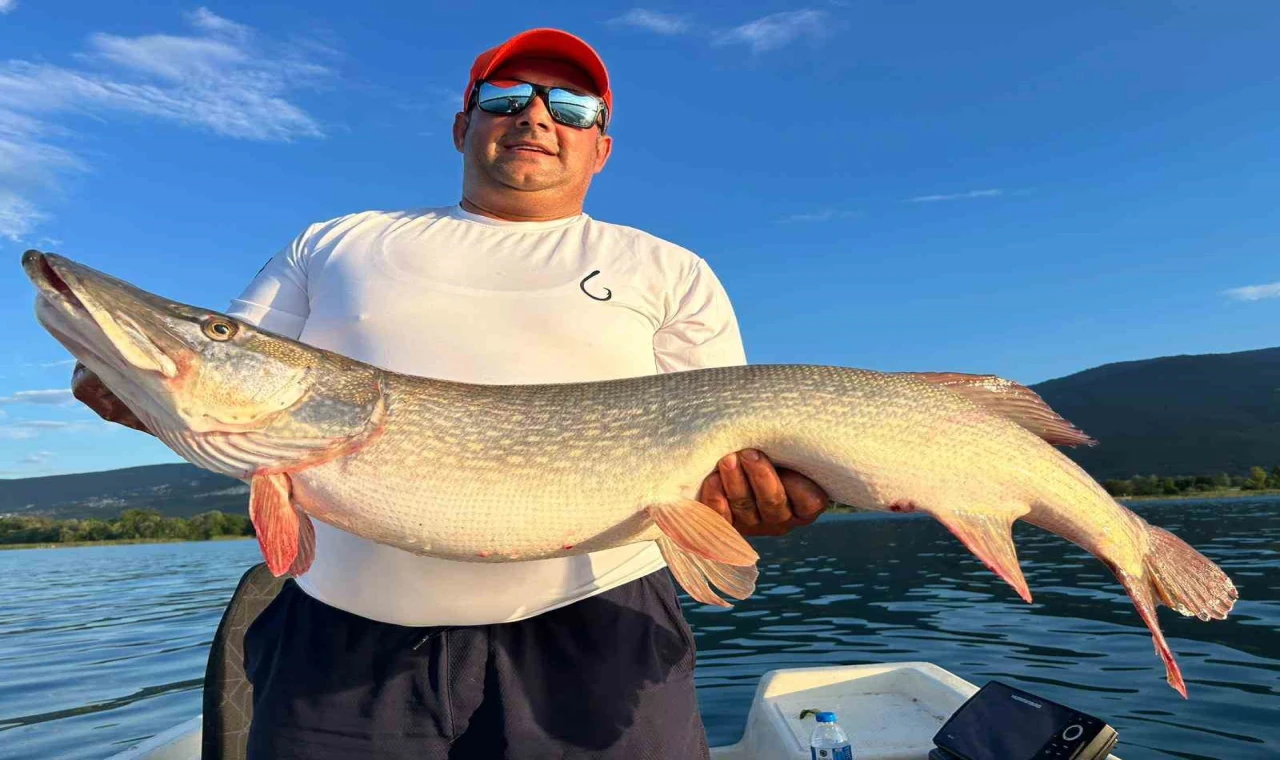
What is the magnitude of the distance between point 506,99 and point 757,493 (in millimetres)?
2093

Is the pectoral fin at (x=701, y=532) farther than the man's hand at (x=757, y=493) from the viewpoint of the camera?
No

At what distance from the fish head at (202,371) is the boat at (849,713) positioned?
3.31 meters

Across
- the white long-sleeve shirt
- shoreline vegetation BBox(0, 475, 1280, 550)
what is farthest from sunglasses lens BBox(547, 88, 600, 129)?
shoreline vegetation BBox(0, 475, 1280, 550)

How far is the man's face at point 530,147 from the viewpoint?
3295mm

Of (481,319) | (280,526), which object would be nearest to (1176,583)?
(481,319)

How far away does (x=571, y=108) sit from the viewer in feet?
11.5

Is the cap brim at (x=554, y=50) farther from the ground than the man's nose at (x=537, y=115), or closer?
farther from the ground

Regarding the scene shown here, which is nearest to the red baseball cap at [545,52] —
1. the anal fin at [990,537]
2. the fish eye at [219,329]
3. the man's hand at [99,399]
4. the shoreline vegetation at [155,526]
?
the fish eye at [219,329]

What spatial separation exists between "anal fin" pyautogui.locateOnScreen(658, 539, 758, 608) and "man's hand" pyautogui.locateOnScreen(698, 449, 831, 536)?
0.19 metres

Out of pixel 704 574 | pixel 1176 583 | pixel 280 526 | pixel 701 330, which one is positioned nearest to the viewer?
pixel 280 526

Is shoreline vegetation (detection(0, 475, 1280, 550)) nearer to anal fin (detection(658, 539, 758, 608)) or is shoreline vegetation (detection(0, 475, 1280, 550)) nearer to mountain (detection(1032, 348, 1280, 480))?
mountain (detection(1032, 348, 1280, 480))

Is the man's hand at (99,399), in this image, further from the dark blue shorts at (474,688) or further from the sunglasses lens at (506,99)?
the sunglasses lens at (506,99)

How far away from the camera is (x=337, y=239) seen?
3.06 meters

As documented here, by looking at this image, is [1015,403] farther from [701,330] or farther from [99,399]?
[99,399]
